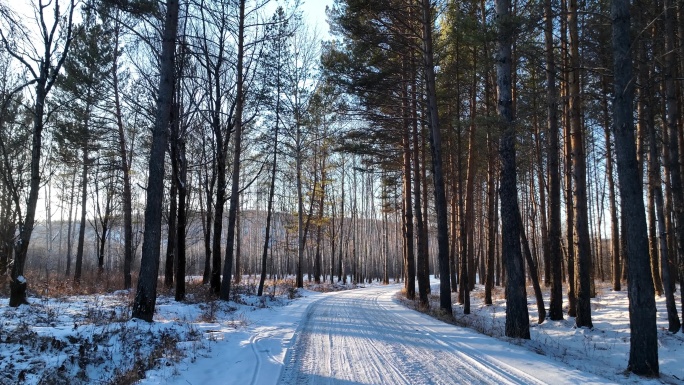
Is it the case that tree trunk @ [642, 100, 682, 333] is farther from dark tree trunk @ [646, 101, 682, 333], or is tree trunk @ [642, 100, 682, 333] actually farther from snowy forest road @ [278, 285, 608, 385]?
snowy forest road @ [278, 285, 608, 385]

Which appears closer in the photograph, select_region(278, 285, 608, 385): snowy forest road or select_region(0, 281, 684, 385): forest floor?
select_region(278, 285, 608, 385): snowy forest road

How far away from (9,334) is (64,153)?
15306 mm

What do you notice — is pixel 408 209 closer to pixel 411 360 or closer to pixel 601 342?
pixel 601 342

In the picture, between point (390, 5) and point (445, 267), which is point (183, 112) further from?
point (445, 267)

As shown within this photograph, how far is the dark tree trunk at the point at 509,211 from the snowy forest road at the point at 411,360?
116 cm

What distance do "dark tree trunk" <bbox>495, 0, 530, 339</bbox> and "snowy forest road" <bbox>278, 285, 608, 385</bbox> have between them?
1.16 meters

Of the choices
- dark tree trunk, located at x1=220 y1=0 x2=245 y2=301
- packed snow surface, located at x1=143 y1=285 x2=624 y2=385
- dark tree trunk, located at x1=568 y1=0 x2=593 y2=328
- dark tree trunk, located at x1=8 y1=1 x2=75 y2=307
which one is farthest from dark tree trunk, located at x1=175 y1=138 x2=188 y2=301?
dark tree trunk, located at x1=568 y1=0 x2=593 y2=328

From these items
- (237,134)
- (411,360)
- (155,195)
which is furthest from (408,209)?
(411,360)

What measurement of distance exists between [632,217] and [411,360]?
4.27 meters

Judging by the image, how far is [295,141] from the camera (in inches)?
911

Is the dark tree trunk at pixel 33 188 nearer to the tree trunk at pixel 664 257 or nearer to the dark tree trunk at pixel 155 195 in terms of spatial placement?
the dark tree trunk at pixel 155 195

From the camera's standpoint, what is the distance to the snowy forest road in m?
5.05

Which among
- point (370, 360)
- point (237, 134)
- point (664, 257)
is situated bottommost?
point (370, 360)

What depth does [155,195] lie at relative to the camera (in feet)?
28.5
